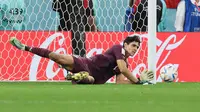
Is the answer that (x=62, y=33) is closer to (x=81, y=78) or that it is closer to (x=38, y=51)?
(x=38, y=51)

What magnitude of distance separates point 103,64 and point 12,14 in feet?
7.13

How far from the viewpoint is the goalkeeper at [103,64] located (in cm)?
795

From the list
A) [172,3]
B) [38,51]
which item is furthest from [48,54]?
[172,3]

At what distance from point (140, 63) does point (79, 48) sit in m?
0.90

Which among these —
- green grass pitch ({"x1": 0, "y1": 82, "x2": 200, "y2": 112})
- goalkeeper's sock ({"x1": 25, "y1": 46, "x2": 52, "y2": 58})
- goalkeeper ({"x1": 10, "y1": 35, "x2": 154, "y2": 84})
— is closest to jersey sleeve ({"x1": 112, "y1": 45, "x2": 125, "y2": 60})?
goalkeeper ({"x1": 10, "y1": 35, "x2": 154, "y2": 84})

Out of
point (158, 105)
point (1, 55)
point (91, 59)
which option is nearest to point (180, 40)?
point (91, 59)

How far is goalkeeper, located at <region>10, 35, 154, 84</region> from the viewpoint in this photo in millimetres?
7945

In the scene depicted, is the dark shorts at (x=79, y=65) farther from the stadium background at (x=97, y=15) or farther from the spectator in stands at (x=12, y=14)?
the spectator in stands at (x=12, y=14)

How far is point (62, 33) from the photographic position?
9328 mm

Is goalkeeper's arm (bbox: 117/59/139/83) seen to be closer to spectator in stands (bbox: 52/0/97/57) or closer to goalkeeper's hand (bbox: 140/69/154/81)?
goalkeeper's hand (bbox: 140/69/154/81)

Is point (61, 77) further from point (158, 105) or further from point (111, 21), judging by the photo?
point (158, 105)

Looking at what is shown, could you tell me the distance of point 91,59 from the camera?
836 centimetres

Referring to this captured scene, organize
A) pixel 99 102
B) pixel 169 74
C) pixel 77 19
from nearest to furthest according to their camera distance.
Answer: pixel 99 102
pixel 169 74
pixel 77 19

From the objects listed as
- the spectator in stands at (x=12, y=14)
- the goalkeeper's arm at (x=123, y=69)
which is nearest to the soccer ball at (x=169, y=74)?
the goalkeeper's arm at (x=123, y=69)
